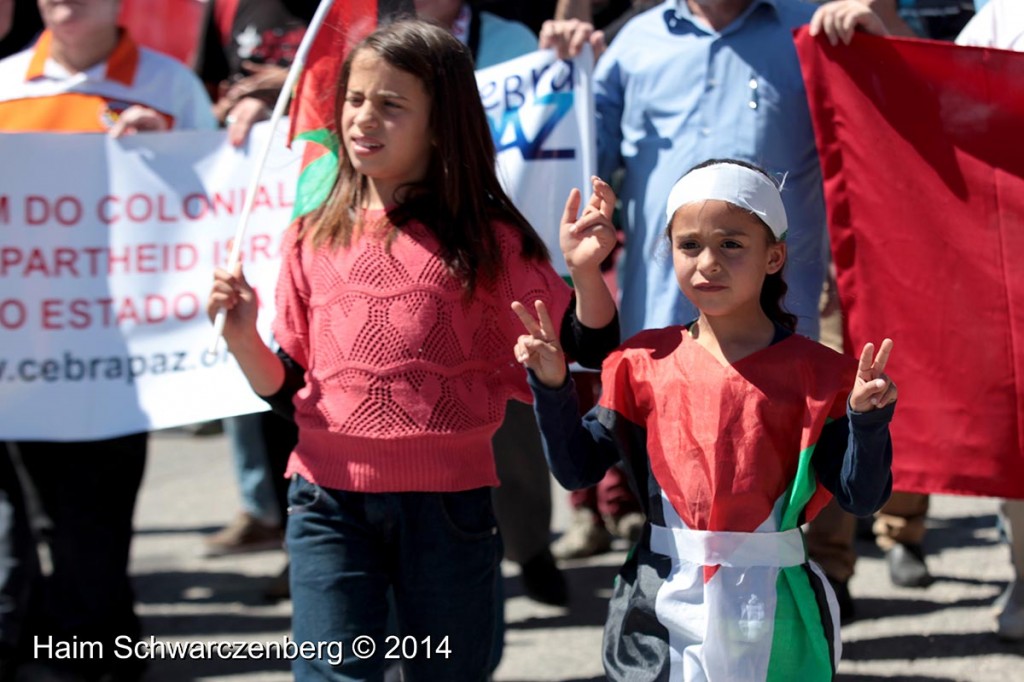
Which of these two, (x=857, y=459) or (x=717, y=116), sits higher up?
(x=717, y=116)

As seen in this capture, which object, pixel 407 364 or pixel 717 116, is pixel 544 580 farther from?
pixel 407 364

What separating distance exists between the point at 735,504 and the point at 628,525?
3093 millimetres

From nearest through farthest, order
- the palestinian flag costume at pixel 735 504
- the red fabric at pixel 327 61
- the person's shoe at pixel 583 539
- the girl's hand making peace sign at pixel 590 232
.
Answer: the palestinian flag costume at pixel 735 504
the girl's hand making peace sign at pixel 590 232
the red fabric at pixel 327 61
the person's shoe at pixel 583 539

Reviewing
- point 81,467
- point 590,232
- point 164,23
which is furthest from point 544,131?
point 164,23

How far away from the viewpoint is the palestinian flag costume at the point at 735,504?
2.86m

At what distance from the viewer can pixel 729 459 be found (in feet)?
9.41

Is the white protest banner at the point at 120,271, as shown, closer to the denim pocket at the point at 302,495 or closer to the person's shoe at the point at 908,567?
the denim pocket at the point at 302,495

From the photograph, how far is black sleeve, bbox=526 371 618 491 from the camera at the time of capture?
2.92 meters

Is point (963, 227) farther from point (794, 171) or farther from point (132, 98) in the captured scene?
point (132, 98)

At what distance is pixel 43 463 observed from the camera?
4.71 m

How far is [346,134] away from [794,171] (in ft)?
4.70

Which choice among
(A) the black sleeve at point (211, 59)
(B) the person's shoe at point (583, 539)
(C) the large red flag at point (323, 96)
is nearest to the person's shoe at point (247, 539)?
(B) the person's shoe at point (583, 539)

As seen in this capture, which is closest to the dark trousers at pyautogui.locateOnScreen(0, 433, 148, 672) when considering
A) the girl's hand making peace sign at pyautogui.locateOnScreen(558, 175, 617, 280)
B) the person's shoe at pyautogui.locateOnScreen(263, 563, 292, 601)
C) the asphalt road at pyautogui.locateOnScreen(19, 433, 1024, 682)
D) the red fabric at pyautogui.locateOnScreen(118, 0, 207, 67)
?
the asphalt road at pyautogui.locateOnScreen(19, 433, 1024, 682)

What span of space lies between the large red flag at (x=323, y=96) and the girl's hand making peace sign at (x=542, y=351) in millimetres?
977
